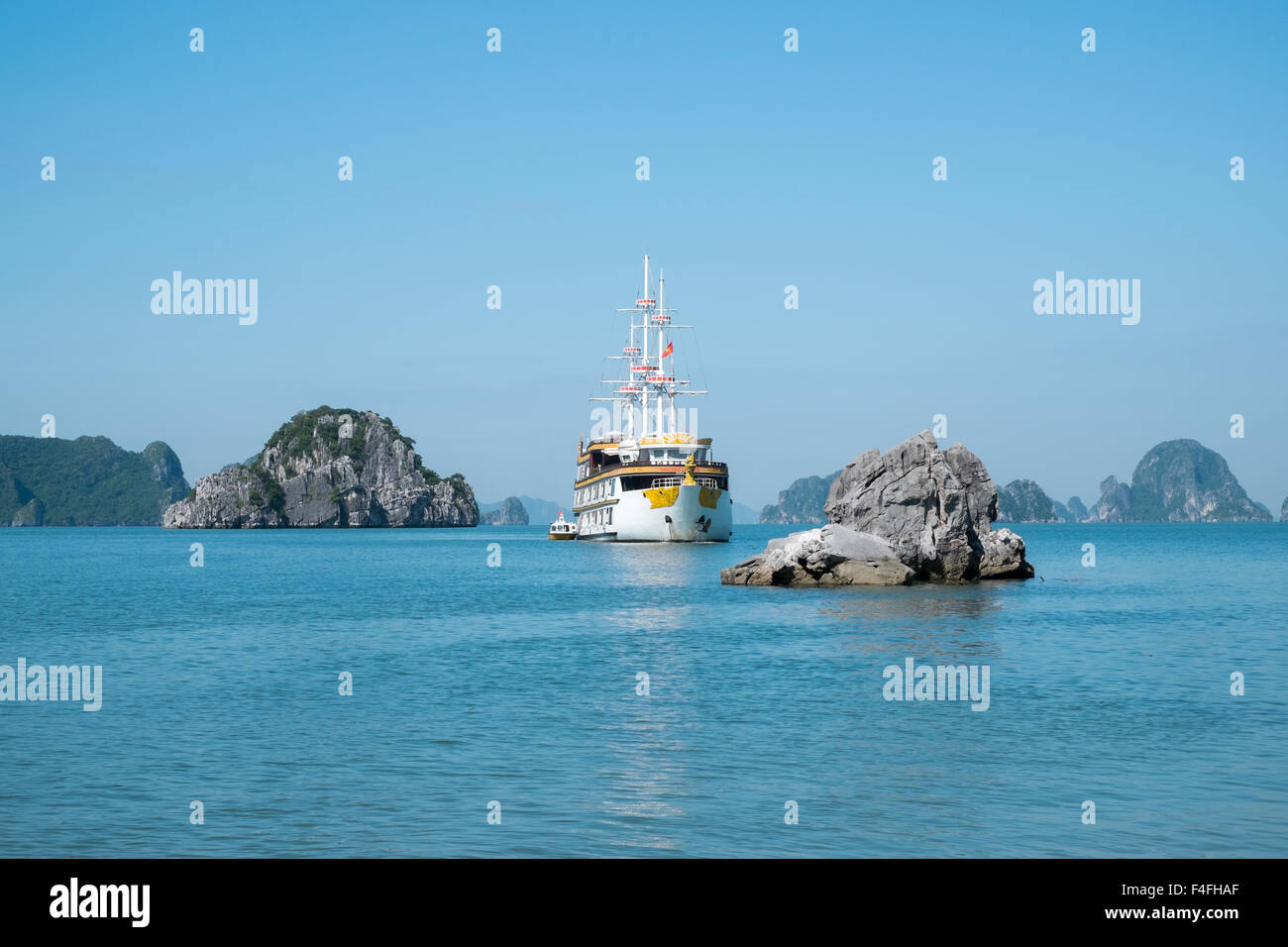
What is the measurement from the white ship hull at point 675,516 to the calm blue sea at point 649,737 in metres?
67.4

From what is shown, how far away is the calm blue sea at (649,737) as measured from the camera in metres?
14.9

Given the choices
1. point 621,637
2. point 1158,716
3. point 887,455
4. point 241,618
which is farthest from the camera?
point 887,455

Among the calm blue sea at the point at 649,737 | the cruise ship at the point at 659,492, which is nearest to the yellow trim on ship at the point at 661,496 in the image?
the cruise ship at the point at 659,492

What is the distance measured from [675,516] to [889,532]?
5655cm

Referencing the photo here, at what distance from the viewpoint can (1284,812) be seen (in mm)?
15789

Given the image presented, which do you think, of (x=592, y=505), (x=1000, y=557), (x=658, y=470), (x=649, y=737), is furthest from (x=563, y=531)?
(x=649, y=737)

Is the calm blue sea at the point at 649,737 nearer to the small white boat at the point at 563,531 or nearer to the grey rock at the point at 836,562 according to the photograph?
the grey rock at the point at 836,562

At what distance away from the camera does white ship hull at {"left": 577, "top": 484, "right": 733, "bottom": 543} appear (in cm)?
11731

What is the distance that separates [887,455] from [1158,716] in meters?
39.8

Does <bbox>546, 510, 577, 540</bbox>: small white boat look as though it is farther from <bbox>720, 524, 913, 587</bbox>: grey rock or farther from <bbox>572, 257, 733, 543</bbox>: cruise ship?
<bbox>720, 524, 913, 587</bbox>: grey rock

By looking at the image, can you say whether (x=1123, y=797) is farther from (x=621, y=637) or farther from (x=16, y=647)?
(x=16, y=647)
